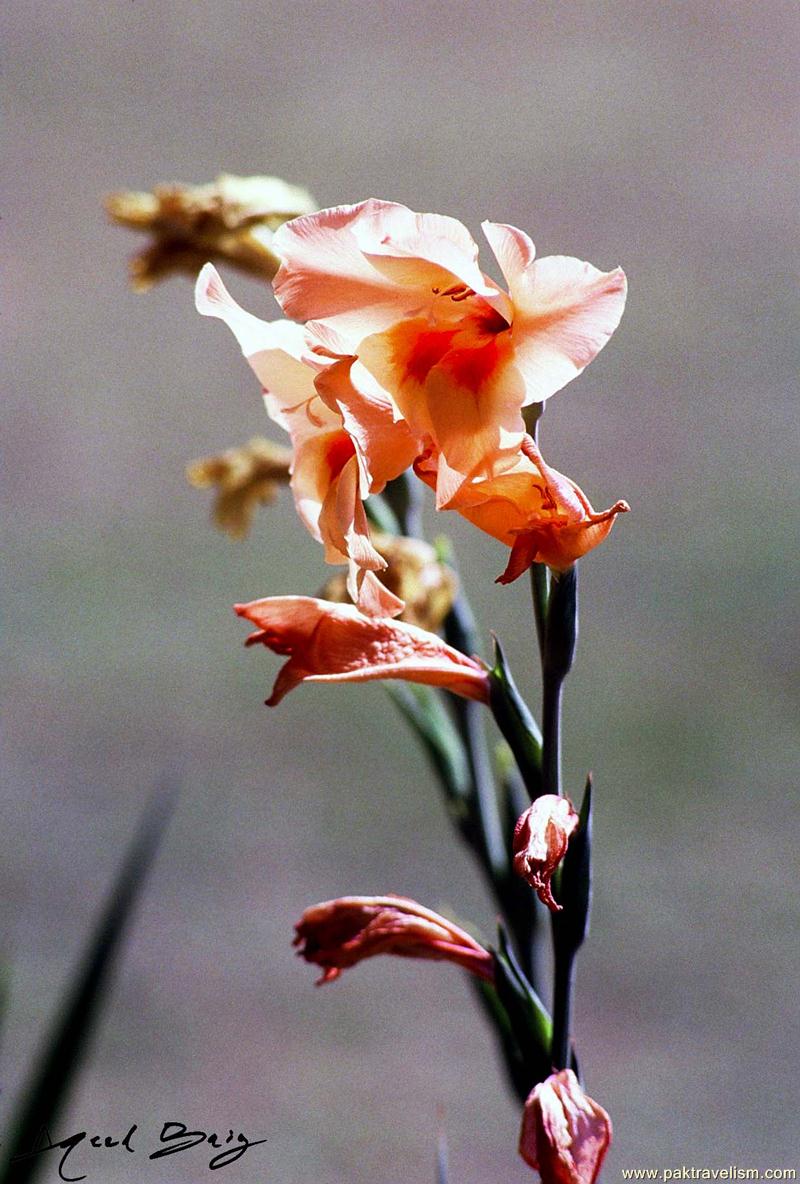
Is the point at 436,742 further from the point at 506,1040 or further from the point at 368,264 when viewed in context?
the point at 368,264

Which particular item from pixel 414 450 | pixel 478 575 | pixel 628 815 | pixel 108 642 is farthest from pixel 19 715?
pixel 414 450

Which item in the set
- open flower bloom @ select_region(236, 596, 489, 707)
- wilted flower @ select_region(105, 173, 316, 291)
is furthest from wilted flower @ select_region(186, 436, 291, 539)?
open flower bloom @ select_region(236, 596, 489, 707)

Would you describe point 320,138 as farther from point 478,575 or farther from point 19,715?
point 19,715

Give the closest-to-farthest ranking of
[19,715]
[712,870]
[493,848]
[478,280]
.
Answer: [478,280], [493,848], [712,870], [19,715]

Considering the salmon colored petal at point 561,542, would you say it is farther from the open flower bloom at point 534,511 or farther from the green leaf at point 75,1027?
the green leaf at point 75,1027

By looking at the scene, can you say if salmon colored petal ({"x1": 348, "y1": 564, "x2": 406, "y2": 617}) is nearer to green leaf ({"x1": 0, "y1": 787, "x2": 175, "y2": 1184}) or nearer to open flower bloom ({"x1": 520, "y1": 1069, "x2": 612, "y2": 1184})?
open flower bloom ({"x1": 520, "y1": 1069, "x2": 612, "y2": 1184})

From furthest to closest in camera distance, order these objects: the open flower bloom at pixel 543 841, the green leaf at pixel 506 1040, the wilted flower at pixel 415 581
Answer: the wilted flower at pixel 415 581, the green leaf at pixel 506 1040, the open flower bloom at pixel 543 841

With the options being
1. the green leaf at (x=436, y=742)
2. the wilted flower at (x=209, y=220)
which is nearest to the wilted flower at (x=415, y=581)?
the green leaf at (x=436, y=742)

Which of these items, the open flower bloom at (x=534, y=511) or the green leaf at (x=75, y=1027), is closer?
the open flower bloom at (x=534, y=511)
